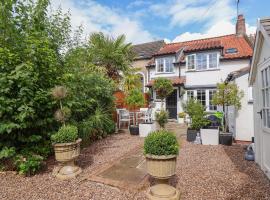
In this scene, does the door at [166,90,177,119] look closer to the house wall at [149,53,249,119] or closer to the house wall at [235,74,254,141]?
the house wall at [149,53,249,119]

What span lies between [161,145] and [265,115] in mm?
2730

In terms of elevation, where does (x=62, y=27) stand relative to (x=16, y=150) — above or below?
above

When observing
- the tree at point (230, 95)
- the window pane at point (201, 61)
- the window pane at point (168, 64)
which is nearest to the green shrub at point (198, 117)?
the tree at point (230, 95)

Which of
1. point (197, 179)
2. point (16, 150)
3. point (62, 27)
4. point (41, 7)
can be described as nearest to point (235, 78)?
point (197, 179)

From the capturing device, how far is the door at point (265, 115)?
4230 millimetres

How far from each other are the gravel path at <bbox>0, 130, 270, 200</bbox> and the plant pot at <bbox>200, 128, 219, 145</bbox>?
1.47 m

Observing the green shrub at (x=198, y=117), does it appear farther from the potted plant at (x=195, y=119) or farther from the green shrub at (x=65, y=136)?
the green shrub at (x=65, y=136)

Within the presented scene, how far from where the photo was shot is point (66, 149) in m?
4.54

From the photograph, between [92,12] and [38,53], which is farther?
[92,12]

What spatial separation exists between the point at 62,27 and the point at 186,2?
6.10 metres

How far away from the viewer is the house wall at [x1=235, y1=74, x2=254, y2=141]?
7453 millimetres

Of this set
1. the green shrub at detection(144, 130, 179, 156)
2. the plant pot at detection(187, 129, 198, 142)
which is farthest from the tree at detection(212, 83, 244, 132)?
the green shrub at detection(144, 130, 179, 156)

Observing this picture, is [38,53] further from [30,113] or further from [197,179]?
[197,179]

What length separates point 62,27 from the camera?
252 inches
